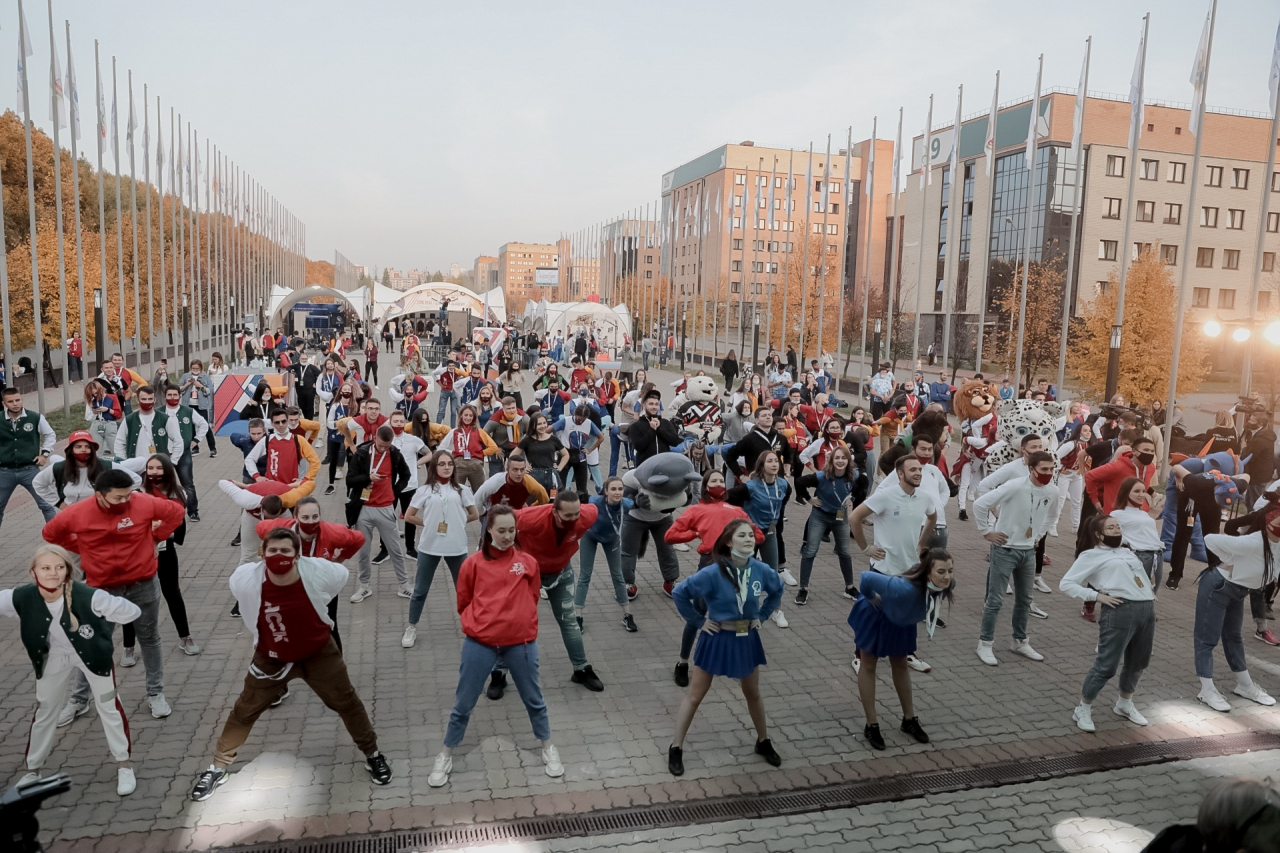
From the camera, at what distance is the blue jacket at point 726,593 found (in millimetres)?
5180

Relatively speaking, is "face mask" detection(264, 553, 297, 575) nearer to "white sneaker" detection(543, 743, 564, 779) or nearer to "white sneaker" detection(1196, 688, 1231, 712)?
"white sneaker" detection(543, 743, 564, 779)

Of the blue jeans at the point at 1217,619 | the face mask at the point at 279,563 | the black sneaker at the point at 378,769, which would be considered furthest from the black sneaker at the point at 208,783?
the blue jeans at the point at 1217,619

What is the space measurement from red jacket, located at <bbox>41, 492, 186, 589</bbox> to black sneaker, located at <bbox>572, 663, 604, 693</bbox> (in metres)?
3.09

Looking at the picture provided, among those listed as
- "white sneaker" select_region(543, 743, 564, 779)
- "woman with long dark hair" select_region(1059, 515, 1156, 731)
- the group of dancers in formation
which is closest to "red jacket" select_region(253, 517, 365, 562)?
the group of dancers in formation

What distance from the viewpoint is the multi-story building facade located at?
177ft

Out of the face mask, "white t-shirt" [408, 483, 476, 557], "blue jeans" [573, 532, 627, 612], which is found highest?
the face mask

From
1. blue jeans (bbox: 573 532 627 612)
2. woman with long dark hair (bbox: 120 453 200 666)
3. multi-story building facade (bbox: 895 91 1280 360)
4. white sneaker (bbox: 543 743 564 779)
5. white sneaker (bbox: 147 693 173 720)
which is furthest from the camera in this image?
multi-story building facade (bbox: 895 91 1280 360)

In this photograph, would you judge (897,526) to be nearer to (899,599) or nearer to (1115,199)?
(899,599)

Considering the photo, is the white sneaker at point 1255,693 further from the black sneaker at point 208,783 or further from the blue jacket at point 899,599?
the black sneaker at point 208,783

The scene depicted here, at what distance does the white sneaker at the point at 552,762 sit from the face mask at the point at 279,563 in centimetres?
190

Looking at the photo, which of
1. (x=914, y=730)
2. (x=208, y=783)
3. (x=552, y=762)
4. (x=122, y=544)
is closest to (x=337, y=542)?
(x=122, y=544)

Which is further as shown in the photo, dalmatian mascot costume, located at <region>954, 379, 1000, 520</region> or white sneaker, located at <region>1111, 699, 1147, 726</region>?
dalmatian mascot costume, located at <region>954, 379, 1000, 520</region>

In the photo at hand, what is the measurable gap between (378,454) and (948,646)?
551cm

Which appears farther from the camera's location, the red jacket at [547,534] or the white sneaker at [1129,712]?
the red jacket at [547,534]
